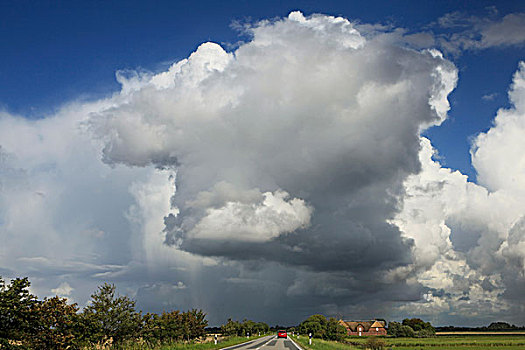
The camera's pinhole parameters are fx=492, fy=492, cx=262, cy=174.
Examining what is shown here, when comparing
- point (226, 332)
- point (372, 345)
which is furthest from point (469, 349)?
point (226, 332)

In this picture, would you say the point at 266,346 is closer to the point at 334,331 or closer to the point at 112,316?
the point at 112,316

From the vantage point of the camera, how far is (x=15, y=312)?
735 inches

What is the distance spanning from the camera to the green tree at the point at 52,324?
20.2 metres

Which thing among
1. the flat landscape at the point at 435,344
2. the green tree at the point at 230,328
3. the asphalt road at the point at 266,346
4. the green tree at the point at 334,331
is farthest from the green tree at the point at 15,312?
the green tree at the point at 334,331

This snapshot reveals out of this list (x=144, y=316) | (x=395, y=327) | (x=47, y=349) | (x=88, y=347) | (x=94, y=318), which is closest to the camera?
(x=47, y=349)

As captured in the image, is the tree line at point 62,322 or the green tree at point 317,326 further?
the green tree at point 317,326

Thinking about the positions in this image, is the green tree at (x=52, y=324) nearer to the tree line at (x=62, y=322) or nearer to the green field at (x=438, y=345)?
the tree line at (x=62, y=322)

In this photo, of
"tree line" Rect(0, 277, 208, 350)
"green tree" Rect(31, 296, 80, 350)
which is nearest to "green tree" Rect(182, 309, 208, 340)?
"tree line" Rect(0, 277, 208, 350)

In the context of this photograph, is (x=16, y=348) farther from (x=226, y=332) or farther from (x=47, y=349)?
(x=226, y=332)

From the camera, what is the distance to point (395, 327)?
19300cm

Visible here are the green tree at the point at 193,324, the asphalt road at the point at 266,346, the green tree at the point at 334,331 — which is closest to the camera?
the asphalt road at the point at 266,346

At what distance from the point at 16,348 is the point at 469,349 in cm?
7646

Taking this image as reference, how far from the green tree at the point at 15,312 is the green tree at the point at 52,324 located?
34 centimetres

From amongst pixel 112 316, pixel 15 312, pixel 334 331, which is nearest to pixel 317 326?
pixel 334 331
